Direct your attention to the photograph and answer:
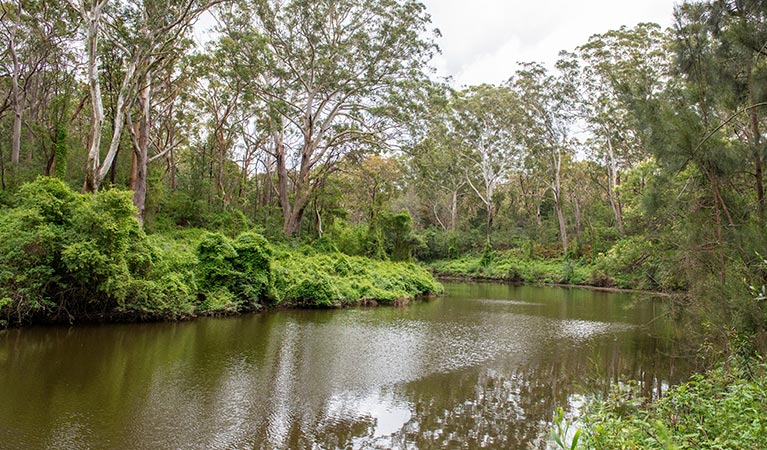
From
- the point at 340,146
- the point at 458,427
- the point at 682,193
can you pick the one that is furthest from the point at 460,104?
the point at 458,427

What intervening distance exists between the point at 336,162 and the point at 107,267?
15.4 m

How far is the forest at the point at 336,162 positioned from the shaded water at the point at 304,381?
139 cm

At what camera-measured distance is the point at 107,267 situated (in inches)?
369

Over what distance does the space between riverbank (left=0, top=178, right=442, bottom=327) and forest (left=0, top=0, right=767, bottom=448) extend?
45 mm

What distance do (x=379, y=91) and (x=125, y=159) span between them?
12402 mm

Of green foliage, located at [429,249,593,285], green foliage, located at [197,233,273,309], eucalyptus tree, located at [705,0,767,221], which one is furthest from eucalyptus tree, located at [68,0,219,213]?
green foliage, located at [429,249,593,285]

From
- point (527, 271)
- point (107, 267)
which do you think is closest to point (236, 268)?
point (107, 267)

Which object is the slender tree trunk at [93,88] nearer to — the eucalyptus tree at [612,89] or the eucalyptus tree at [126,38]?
the eucalyptus tree at [126,38]

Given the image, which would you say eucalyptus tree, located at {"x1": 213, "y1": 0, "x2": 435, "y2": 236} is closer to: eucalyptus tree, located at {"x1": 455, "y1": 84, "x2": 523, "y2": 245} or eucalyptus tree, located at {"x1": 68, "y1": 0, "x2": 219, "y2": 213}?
eucalyptus tree, located at {"x1": 68, "y1": 0, "x2": 219, "y2": 213}

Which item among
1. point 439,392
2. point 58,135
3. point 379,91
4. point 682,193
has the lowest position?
point 439,392

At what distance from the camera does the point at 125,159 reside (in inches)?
864

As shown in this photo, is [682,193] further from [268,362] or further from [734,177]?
[268,362]

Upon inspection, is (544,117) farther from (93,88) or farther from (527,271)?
(93,88)

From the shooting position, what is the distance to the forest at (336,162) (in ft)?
20.9
